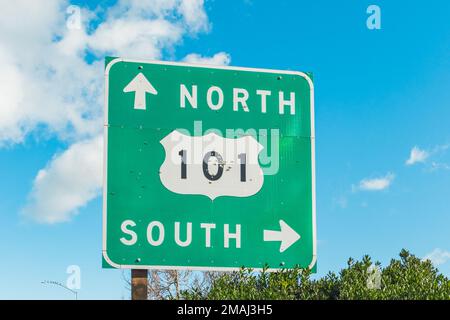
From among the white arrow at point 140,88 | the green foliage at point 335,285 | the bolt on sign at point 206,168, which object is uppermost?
the white arrow at point 140,88

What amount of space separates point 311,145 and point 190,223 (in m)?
1.61

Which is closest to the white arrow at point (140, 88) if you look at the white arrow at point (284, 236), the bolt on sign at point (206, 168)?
the bolt on sign at point (206, 168)

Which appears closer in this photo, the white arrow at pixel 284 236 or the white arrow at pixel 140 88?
the white arrow at pixel 140 88

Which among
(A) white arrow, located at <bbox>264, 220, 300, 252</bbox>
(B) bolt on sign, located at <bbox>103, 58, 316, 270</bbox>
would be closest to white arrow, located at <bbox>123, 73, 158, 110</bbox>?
(B) bolt on sign, located at <bbox>103, 58, 316, 270</bbox>

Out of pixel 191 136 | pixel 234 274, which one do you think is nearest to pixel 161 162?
pixel 191 136

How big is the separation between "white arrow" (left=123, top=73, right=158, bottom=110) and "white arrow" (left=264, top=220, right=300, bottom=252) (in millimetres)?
1879

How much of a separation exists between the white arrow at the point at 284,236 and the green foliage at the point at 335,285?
1.04 feet

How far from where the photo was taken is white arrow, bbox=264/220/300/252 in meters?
7.59

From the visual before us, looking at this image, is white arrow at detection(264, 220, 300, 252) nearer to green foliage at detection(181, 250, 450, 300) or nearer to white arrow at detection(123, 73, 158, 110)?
green foliage at detection(181, 250, 450, 300)

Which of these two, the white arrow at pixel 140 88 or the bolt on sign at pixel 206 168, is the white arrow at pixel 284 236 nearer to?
the bolt on sign at pixel 206 168

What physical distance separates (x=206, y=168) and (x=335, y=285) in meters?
1.79

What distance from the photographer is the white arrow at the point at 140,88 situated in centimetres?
743
